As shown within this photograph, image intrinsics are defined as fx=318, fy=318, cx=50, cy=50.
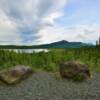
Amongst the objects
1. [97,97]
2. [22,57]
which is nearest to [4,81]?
[97,97]

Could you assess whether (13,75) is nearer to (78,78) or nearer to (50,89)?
(50,89)

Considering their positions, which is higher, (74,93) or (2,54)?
(2,54)

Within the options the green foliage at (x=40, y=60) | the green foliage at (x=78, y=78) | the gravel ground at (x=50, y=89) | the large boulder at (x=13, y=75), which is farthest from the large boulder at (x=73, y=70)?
the green foliage at (x=40, y=60)

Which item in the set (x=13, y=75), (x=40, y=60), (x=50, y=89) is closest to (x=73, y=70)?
(x=50, y=89)

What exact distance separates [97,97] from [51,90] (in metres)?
1.78

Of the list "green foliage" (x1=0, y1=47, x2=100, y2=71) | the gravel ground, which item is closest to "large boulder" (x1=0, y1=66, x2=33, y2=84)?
the gravel ground

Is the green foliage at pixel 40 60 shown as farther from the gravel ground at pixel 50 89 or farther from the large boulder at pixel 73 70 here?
the gravel ground at pixel 50 89

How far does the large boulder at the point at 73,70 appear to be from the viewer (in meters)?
12.9

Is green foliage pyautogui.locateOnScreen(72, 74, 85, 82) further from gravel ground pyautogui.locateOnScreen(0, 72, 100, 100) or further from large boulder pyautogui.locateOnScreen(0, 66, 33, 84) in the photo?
large boulder pyautogui.locateOnScreen(0, 66, 33, 84)

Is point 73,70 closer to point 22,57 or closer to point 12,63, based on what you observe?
point 12,63

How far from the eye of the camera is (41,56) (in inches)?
726

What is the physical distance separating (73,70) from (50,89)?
6.54 feet

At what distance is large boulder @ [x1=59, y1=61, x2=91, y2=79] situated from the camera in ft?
42.3

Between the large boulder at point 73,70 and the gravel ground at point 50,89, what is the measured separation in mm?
345
